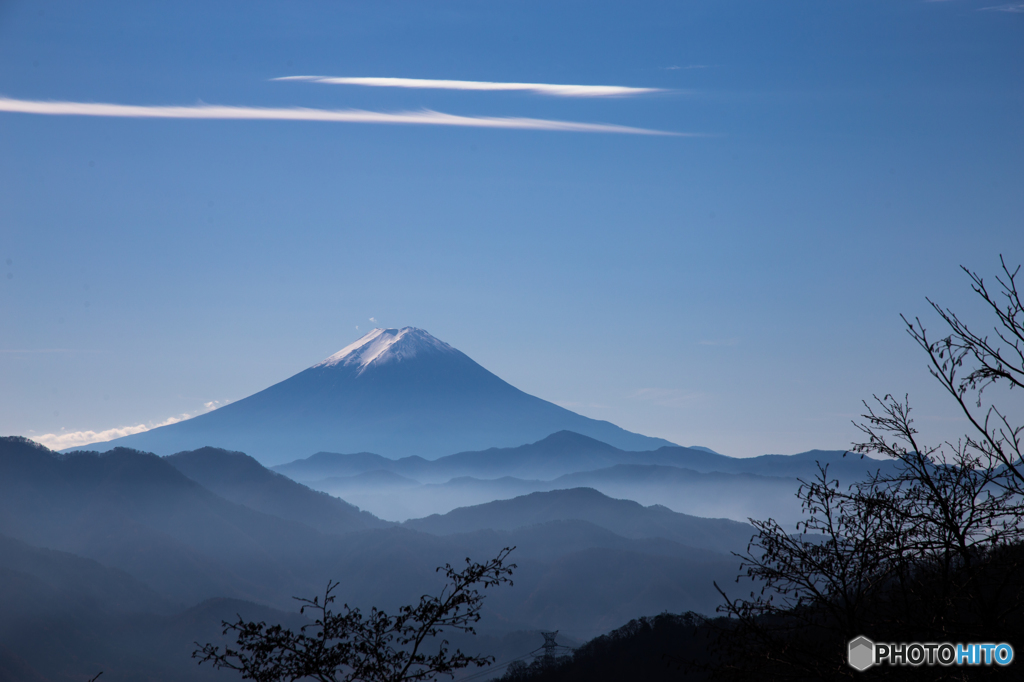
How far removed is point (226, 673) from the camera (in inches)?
5984

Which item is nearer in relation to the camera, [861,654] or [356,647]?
[861,654]

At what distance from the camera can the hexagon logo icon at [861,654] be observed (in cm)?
736

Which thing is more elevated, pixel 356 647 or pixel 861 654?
pixel 861 654

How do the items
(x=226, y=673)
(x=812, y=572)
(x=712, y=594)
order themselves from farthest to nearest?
(x=712, y=594)
(x=226, y=673)
(x=812, y=572)

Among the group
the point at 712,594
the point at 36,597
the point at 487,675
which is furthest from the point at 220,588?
the point at 712,594

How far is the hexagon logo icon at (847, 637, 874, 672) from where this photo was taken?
290 inches

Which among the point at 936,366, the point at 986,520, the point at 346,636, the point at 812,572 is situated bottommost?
the point at 346,636

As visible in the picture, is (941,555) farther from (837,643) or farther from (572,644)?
(572,644)

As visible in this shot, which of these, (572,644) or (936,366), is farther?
(572,644)

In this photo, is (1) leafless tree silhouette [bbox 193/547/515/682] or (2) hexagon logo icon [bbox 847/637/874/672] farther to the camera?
(1) leafless tree silhouette [bbox 193/547/515/682]

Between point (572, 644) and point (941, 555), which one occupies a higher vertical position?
point (941, 555)

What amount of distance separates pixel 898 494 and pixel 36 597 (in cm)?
18008

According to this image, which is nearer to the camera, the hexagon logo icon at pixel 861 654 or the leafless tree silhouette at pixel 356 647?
the hexagon logo icon at pixel 861 654

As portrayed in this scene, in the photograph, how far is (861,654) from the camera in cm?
750
